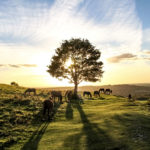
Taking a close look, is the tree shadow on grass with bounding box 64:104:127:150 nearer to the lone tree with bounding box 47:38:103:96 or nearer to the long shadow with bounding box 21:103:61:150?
the long shadow with bounding box 21:103:61:150

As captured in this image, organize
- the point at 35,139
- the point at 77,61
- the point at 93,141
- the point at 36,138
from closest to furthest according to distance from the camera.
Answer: the point at 93,141 < the point at 35,139 < the point at 36,138 < the point at 77,61

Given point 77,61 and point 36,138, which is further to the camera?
point 77,61

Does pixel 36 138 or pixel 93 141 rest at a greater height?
pixel 93 141

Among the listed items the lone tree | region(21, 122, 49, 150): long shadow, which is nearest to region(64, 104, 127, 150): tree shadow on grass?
region(21, 122, 49, 150): long shadow

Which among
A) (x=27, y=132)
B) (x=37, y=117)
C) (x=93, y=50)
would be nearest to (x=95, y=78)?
(x=93, y=50)

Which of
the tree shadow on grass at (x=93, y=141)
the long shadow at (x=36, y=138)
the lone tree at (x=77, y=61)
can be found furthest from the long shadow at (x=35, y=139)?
the lone tree at (x=77, y=61)

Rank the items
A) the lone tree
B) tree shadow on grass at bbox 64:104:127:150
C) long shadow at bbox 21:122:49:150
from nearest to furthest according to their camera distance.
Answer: tree shadow on grass at bbox 64:104:127:150
long shadow at bbox 21:122:49:150
the lone tree

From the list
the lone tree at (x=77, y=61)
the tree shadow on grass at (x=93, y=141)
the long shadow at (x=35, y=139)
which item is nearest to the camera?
the tree shadow on grass at (x=93, y=141)

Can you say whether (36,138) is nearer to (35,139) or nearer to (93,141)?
(35,139)

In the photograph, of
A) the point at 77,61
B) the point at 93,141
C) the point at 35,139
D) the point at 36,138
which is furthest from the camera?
the point at 77,61

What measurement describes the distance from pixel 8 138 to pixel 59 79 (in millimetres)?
37751

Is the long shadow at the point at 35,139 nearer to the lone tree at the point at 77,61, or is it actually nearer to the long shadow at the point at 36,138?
the long shadow at the point at 36,138

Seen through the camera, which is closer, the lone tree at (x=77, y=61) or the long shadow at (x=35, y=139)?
the long shadow at (x=35, y=139)

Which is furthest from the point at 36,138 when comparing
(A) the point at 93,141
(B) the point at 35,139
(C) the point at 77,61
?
(C) the point at 77,61
